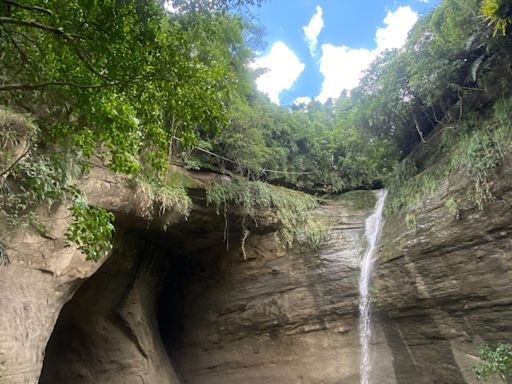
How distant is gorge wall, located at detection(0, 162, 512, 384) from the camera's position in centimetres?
562

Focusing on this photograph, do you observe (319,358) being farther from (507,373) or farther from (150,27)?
(150,27)

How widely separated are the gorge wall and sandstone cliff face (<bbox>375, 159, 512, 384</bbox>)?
0.02 m

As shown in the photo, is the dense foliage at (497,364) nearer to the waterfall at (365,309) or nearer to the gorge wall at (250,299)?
the gorge wall at (250,299)

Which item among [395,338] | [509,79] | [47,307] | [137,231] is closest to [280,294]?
[395,338]

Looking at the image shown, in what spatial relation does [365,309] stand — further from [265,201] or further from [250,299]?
[265,201]

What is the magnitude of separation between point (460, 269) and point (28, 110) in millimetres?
6729

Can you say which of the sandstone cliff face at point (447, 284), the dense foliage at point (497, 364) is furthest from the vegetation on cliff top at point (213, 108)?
the dense foliage at point (497, 364)

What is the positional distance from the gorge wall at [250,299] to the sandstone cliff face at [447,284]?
0.02 m

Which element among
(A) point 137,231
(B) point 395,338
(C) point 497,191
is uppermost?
(A) point 137,231

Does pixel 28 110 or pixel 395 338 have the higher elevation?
pixel 28 110

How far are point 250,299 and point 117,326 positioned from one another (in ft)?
9.81

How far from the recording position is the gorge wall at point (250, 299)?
5.62 metres

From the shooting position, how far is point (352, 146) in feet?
30.9

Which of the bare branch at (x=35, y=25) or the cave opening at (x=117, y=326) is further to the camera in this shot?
the cave opening at (x=117, y=326)
